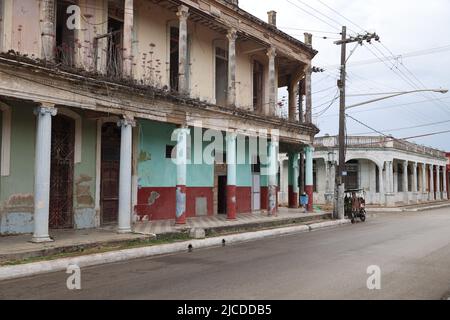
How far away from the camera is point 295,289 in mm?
7547

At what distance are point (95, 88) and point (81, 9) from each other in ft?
11.6

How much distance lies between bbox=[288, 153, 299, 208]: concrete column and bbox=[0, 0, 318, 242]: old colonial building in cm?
321

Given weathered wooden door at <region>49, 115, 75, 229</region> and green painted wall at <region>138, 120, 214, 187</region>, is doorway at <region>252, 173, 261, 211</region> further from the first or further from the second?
weathered wooden door at <region>49, 115, 75, 229</region>

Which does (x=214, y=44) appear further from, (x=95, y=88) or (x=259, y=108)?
(x=95, y=88)

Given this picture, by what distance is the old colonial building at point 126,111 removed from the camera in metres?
11.8

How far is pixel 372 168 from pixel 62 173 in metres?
29.5

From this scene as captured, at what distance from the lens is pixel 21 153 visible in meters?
13.0

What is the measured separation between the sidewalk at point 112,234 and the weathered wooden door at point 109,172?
1069mm

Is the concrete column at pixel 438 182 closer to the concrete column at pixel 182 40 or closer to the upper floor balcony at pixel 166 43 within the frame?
the upper floor balcony at pixel 166 43

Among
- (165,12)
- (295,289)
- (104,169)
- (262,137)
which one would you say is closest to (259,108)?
(262,137)

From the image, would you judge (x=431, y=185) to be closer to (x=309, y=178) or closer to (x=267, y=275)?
(x=309, y=178)

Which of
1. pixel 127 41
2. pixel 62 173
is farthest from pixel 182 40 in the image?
pixel 62 173

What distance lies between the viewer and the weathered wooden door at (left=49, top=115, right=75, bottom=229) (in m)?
14.0
